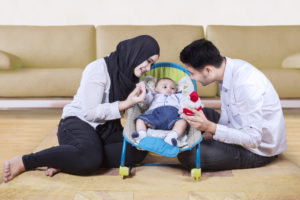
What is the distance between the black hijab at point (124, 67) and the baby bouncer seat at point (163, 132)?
14 cm

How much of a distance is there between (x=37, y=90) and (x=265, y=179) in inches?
82.1

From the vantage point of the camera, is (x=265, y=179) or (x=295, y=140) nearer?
(x=265, y=179)

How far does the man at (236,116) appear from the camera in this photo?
5.49 ft

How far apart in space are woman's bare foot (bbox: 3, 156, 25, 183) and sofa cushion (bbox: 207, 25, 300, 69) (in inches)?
90.3

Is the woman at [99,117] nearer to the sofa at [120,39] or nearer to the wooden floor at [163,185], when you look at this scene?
the wooden floor at [163,185]

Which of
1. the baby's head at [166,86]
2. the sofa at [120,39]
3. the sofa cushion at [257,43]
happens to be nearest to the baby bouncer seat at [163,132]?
the baby's head at [166,86]

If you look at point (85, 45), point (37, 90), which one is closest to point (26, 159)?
point (37, 90)

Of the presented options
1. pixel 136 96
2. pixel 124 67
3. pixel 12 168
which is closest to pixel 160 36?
pixel 124 67

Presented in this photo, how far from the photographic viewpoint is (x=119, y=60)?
189cm

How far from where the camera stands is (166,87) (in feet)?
7.34

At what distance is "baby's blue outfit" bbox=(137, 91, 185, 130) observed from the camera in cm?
199
